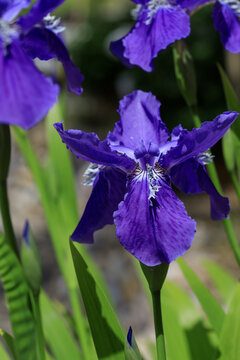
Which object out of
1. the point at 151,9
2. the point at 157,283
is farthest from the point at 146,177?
the point at 151,9

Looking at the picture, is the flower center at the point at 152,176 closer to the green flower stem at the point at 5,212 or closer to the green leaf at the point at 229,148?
the green flower stem at the point at 5,212

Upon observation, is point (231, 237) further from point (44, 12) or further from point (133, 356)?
point (44, 12)

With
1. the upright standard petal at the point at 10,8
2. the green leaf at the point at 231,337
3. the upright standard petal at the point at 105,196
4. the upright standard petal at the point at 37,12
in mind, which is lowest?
the green leaf at the point at 231,337

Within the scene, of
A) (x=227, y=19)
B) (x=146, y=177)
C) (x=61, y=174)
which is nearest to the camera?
(x=146, y=177)

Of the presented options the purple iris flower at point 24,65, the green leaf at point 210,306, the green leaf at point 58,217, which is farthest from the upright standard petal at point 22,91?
the green leaf at point 58,217

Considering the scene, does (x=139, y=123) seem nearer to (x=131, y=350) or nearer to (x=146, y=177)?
(x=146, y=177)

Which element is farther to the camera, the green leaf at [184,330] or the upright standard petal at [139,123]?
the green leaf at [184,330]

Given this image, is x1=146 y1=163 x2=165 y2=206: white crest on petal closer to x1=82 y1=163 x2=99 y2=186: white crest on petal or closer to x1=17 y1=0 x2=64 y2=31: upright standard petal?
x1=82 y1=163 x2=99 y2=186: white crest on petal

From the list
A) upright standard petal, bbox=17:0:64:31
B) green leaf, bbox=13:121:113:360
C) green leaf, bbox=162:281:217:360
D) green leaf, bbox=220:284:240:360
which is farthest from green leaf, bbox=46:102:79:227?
upright standard petal, bbox=17:0:64:31
